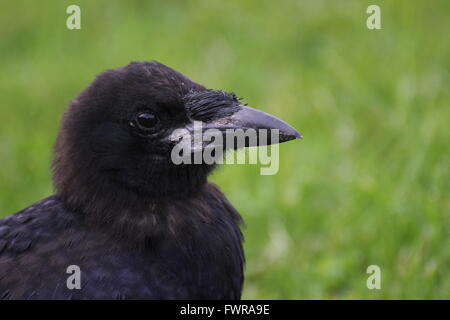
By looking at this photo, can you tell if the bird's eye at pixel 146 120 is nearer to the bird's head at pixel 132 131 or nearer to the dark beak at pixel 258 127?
the bird's head at pixel 132 131

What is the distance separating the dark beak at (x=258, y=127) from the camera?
350 centimetres

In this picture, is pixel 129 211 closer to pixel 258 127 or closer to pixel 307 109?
pixel 258 127

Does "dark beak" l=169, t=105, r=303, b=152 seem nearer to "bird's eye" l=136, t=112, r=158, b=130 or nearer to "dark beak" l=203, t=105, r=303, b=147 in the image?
"dark beak" l=203, t=105, r=303, b=147

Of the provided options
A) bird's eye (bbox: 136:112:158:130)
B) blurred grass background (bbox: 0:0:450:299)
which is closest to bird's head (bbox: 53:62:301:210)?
bird's eye (bbox: 136:112:158:130)

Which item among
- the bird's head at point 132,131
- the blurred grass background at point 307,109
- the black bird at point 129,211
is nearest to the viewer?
the black bird at point 129,211

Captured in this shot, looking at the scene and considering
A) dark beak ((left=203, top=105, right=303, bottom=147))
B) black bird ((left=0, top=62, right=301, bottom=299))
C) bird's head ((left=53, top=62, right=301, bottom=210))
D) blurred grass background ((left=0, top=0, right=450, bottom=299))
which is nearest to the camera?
black bird ((left=0, top=62, right=301, bottom=299))

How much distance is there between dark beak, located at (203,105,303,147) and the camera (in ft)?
11.5

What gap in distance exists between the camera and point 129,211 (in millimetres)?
3365

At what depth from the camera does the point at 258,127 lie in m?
3.51

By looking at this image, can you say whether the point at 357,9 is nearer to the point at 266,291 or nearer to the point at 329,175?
the point at 329,175

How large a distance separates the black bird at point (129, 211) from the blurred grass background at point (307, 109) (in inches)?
15.1

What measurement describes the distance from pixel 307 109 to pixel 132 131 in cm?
310

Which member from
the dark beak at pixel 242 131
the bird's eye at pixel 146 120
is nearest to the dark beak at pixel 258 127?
the dark beak at pixel 242 131

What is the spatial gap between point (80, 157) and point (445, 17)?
441 centimetres
